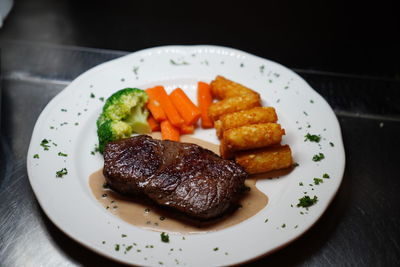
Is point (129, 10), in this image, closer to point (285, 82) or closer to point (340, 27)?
point (285, 82)

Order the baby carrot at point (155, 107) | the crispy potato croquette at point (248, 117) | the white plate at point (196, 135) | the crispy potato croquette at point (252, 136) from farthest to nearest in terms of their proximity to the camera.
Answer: the baby carrot at point (155, 107) < the crispy potato croquette at point (248, 117) < the crispy potato croquette at point (252, 136) < the white plate at point (196, 135)

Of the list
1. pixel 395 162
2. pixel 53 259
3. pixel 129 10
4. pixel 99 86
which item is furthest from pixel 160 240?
pixel 129 10

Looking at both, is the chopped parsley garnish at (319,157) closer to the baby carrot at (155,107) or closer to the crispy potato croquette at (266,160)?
the crispy potato croquette at (266,160)

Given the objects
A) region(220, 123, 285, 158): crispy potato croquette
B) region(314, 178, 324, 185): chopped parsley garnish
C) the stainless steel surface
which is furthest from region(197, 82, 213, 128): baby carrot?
the stainless steel surface

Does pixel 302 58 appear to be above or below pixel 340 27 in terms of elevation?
below

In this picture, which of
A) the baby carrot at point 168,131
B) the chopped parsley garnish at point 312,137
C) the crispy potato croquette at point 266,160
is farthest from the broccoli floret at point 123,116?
the chopped parsley garnish at point 312,137
